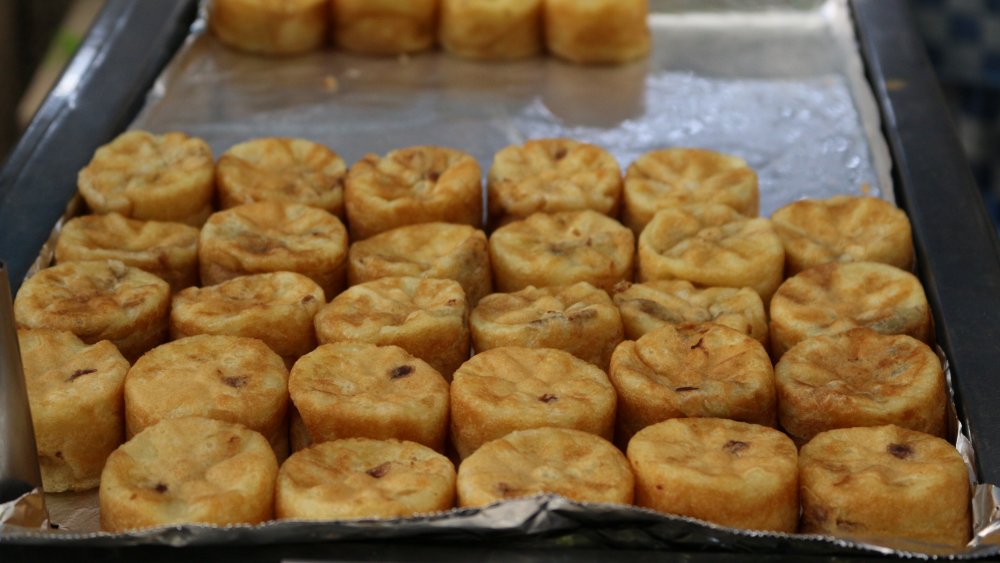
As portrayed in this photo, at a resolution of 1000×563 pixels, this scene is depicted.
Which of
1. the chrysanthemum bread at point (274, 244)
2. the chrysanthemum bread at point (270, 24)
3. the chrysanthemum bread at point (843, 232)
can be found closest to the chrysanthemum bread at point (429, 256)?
the chrysanthemum bread at point (274, 244)

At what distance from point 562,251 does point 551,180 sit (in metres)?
0.35

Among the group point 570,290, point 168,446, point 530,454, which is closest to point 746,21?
point 570,290

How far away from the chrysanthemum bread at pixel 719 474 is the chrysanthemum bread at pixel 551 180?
3.08 ft

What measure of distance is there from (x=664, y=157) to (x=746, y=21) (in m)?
1.26

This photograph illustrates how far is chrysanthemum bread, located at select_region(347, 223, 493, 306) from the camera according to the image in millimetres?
2820

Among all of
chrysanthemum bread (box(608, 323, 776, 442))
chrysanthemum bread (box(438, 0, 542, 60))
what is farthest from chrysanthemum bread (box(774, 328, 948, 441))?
chrysanthemum bread (box(438, 0, 542, 60))

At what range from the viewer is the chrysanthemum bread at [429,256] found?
2.82 meters

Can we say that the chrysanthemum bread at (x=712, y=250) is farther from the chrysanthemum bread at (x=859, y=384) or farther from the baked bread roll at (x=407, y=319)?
the baked bread roll at (x=407, y=319)

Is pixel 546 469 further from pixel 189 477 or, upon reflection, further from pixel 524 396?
pixel 189 477

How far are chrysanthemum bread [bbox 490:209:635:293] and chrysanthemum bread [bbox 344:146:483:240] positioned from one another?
18 centimetres

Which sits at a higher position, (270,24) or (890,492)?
(270,24)

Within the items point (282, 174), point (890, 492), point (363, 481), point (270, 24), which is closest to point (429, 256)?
point (282, 174)

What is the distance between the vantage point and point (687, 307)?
2.70 metres

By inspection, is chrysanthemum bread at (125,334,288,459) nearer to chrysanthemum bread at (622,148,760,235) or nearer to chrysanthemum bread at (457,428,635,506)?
chrysanthemum bread at (457,428,635,506)
